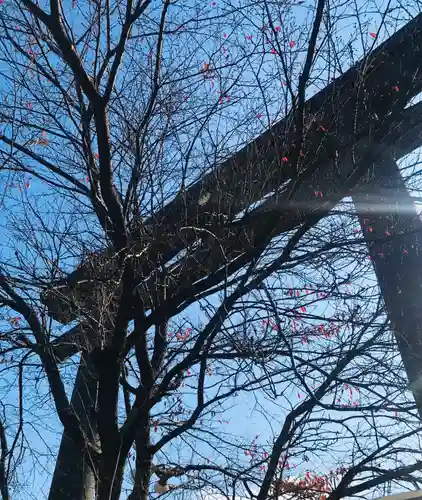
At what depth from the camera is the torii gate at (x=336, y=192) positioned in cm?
335

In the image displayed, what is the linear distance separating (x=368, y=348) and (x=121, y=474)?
6.07 ft

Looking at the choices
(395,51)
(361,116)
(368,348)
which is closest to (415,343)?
(368,348)

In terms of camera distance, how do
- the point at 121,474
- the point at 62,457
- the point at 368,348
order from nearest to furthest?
the point at 121,474, the point at 368,348, the point at 62,457

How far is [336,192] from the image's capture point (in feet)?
11.0

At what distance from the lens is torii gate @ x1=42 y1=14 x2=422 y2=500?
335 centimetres

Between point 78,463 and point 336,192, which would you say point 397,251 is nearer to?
point 336,192

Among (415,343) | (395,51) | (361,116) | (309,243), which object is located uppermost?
(395,51)

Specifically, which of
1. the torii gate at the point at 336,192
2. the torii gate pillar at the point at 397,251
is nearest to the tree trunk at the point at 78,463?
the torii gate at the point at 336,192

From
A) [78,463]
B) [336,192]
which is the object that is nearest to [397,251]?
[336,192]

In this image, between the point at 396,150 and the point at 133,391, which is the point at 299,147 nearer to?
the point at 396,150

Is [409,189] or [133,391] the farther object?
[133,391]

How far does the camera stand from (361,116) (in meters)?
3.54

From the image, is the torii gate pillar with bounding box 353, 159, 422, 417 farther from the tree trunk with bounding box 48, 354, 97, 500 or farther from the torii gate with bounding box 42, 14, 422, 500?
the tree trunk with bounding box 48, 354, 97, 500

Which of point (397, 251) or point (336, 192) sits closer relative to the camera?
point (336, 192)
